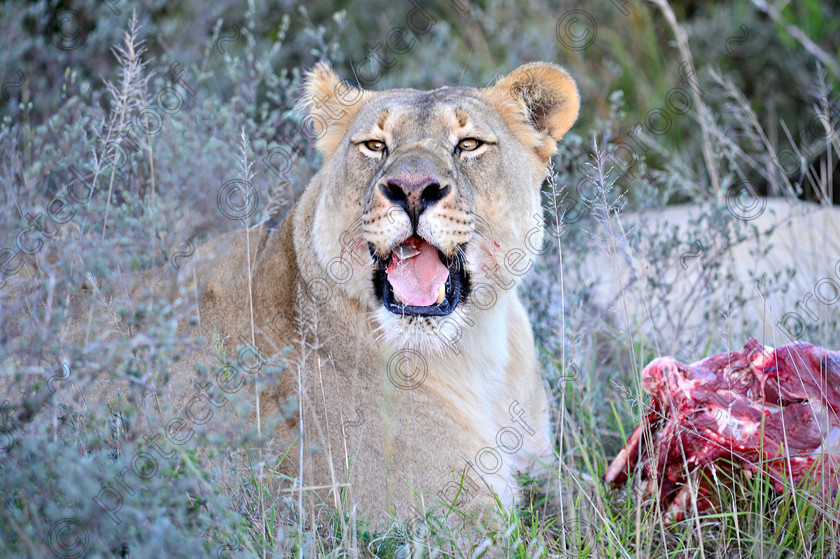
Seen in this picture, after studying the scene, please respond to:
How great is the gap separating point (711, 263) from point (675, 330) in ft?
1.81

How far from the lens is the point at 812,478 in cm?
293

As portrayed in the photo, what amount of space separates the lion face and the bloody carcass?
75 centimetres

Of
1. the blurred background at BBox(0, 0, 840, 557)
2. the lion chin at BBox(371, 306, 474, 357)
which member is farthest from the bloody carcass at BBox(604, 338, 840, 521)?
the lion chin at BBox(371, 306, 474, 357)

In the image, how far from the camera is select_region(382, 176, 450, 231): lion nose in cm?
295

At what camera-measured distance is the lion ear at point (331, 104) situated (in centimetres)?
373

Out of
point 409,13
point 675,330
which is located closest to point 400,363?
point 675,330

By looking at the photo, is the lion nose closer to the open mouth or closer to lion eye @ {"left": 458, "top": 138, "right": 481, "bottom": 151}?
the open mouth

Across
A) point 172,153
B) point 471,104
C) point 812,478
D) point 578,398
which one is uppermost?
point 471,104

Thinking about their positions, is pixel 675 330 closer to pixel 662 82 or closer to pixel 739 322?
pixel 739 322

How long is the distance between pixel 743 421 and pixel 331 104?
2.10 metres

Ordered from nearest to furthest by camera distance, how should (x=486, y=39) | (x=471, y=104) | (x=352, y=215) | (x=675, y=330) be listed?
1. (x=352, y=215)
2. (x=471, y=104)
3. (x=675, y=330)
4. (x=486, y=39)
